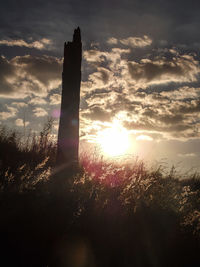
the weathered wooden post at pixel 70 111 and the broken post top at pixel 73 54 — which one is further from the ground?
the broken post top at pixel 73 54

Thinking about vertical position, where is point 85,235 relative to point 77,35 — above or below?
below

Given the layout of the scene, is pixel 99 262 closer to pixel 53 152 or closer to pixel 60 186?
pixel 60 186

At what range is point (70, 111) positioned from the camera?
21.5 feet

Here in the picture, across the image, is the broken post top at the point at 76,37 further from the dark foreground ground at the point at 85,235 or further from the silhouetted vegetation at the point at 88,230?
the dark foreground ground at the point at 85,235

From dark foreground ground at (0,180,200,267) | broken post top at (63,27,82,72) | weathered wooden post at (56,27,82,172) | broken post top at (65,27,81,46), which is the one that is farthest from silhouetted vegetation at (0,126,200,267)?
broken post top at (65,27,81,46)

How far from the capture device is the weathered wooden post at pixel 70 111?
6449 millimetres

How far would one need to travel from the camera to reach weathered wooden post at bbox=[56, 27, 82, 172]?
6449 millimetres

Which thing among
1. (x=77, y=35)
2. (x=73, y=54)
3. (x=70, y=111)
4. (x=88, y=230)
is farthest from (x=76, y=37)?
(x=88, y=230)

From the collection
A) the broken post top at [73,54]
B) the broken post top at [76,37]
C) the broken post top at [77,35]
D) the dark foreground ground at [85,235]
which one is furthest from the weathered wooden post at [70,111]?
the dark foreground ground at [85,235]

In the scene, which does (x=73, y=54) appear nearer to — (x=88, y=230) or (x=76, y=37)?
(x=76, y=37)

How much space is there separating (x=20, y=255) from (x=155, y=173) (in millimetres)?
5531

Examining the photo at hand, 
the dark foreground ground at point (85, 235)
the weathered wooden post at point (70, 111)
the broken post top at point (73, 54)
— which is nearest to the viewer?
the dark foreground ground at point (85, 235)

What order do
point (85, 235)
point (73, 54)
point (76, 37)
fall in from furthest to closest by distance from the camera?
point (76, 37), point (73, 54), point (85, 235)

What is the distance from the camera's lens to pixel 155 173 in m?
7.79
